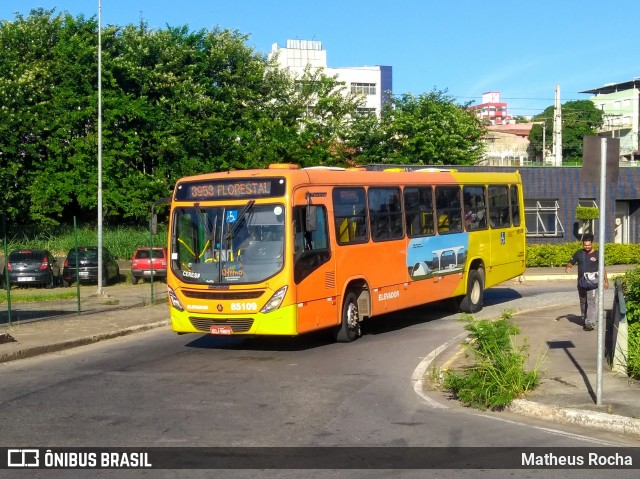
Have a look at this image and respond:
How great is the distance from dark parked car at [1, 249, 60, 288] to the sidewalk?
23.2 ft

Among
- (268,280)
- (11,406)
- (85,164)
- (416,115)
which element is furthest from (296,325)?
(416,115)

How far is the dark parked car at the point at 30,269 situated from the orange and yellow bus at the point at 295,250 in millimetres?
20894

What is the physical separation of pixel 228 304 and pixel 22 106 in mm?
32843

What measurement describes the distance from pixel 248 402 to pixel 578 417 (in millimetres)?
3828

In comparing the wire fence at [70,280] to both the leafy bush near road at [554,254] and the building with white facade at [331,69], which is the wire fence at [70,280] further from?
the building with white facade at [331,69]

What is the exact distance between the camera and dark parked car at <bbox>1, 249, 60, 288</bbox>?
34353 mm

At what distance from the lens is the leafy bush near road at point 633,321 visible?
10953mm

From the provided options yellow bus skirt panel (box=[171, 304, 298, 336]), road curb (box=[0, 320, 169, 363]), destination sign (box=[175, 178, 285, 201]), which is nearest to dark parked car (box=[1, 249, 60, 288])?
road curb (box=[0, 320, 169, 363])

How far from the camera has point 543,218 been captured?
1703 inches

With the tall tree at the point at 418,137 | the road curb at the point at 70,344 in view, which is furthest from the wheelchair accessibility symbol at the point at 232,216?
the tall tree at the point at 418,137

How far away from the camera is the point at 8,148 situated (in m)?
42.4

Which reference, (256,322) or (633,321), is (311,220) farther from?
(633,321)

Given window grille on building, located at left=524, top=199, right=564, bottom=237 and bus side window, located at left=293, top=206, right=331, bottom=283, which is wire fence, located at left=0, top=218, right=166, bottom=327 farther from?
window grille on building, located at left=524, top=199, right=564, bottom=237

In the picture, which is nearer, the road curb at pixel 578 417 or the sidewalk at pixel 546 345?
the road curb at pixel 578 417
